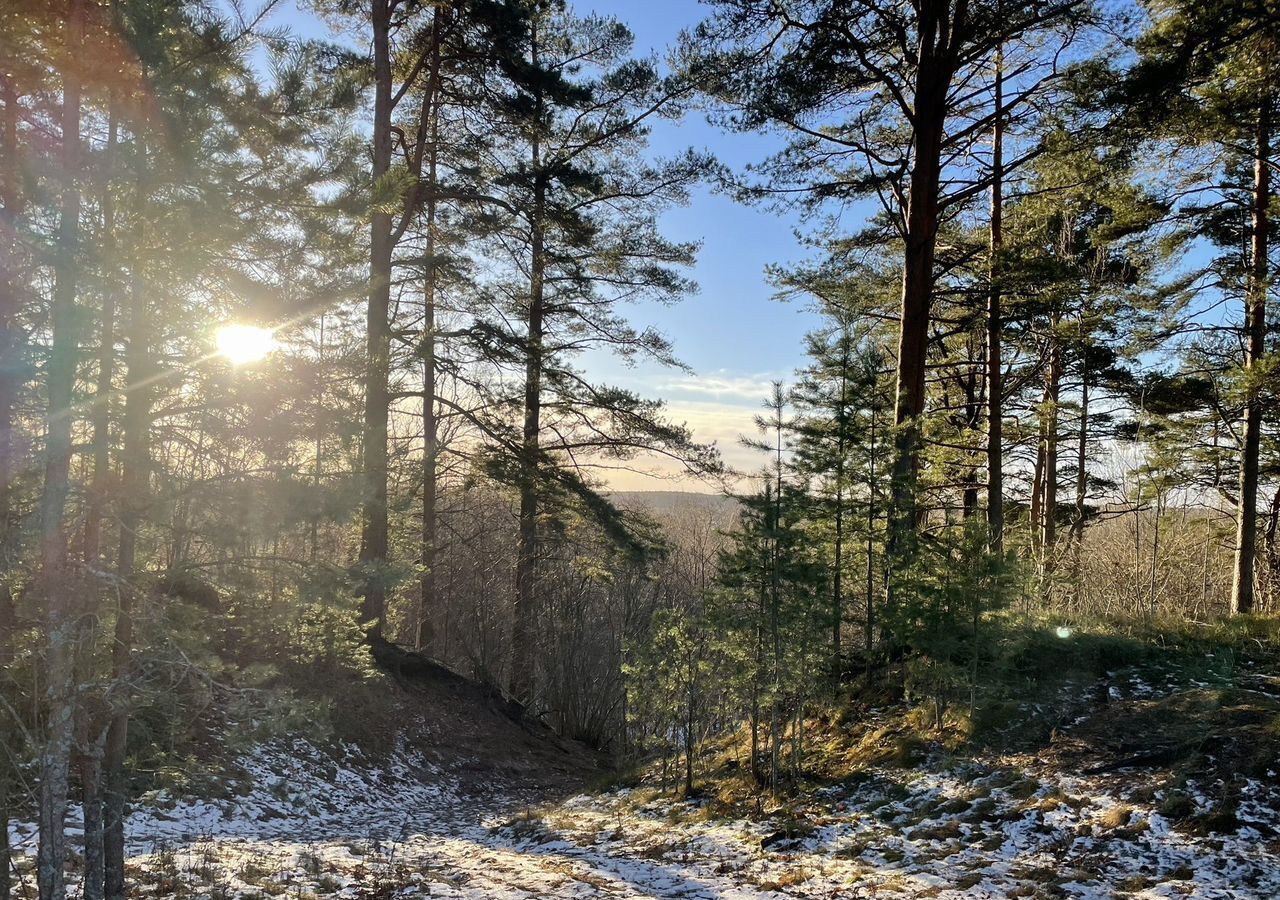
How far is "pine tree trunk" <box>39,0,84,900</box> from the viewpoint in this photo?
4.56 metres

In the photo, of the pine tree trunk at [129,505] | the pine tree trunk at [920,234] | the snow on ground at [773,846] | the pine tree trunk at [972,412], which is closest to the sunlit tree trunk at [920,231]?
the pine tree trunk at [920,234]

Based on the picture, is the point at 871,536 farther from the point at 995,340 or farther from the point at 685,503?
the point at 685,503

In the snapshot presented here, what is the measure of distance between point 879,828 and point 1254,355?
920 cm

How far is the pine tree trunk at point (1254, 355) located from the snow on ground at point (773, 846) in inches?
245

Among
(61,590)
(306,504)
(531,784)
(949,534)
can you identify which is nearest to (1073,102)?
(949,534)

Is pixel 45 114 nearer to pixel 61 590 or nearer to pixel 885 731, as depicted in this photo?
pixel 61 590

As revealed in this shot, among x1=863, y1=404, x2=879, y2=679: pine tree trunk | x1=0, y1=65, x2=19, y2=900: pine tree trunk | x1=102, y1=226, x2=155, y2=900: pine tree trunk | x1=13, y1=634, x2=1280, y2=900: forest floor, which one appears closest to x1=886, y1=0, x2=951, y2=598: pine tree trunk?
x1=863, y1=404, x2=879, y2=679: pine tree trunk

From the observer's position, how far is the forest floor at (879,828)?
5340 millimetres

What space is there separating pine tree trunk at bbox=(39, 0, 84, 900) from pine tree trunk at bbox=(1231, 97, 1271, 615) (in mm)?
13223

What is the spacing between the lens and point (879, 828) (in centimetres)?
659

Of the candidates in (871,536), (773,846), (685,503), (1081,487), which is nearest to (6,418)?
(773,846)

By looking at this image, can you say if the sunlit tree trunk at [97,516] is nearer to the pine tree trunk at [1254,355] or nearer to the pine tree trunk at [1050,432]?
the pine tree trunk at [1254,355]

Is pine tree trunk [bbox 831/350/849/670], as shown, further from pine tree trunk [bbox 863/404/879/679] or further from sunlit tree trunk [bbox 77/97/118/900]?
sunlit tree trunk [bbox 77/97/118/900]

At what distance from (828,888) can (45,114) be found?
8.42m
